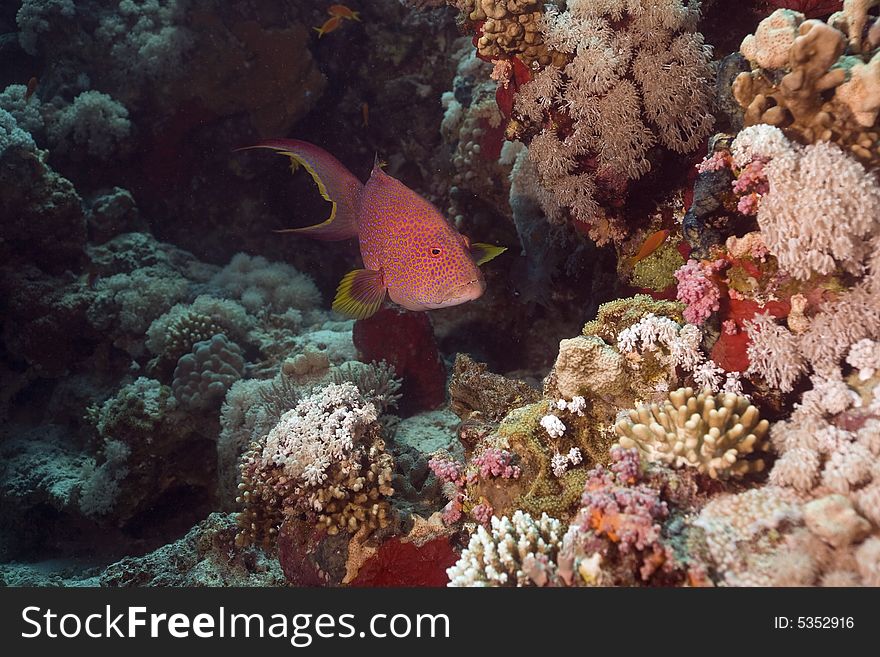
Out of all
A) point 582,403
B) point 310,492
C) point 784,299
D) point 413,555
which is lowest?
point 413,555

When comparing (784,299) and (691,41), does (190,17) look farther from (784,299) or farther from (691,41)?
(784,299)

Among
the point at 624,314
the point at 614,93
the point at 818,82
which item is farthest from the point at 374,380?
the point at 818,82

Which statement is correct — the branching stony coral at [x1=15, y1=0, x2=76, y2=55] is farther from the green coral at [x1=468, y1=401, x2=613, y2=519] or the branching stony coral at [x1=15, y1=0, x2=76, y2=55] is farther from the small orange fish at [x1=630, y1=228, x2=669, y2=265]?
the green coral at [x1=468, y1=401, x2=613, y2=519]

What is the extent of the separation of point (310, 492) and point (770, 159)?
9.61ft

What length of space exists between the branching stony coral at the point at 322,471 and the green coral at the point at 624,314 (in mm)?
1509

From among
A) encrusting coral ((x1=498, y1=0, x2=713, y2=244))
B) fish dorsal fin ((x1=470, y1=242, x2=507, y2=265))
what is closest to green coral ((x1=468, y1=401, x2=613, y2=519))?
fish dorsal fin ((x1=470, y1=242, x2=507, y2=265))

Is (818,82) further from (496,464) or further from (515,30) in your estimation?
(496,464)

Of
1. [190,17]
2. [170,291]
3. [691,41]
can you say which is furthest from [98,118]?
[691,41]

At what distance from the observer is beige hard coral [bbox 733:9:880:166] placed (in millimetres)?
2135

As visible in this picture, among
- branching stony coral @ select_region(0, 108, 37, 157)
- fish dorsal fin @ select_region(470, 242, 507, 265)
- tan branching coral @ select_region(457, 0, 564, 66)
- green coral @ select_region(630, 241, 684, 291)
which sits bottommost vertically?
fish dorsal fin @ select_region(470, 242, 507, 265)

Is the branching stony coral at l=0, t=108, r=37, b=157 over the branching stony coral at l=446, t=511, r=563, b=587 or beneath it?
over

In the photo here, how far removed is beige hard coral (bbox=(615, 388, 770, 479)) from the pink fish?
3.51 ft

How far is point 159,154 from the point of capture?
9.45 meters

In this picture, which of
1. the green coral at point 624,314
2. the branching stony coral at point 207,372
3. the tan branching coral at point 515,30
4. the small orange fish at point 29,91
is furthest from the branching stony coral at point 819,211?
the small orange fish at point 29,91
